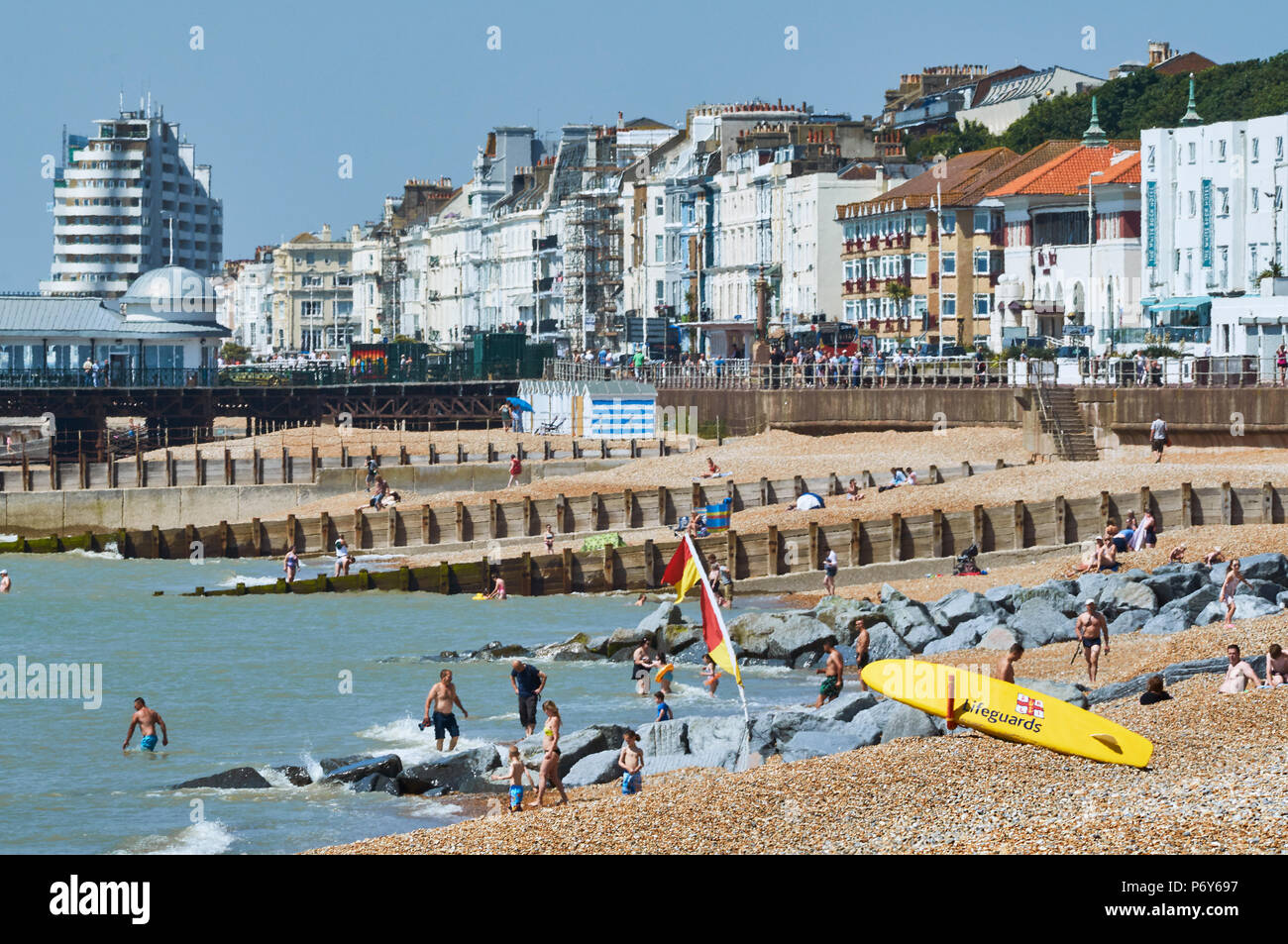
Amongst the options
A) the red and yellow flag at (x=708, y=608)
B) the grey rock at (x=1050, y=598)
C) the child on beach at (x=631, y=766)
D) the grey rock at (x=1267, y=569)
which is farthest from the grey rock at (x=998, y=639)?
the child on beach at (x=631, y=766)

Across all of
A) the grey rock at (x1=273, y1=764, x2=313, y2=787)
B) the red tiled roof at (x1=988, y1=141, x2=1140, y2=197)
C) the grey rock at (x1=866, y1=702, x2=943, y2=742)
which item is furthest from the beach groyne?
the grey rock at (x1=866, y1=702, x2=943, y2=742)

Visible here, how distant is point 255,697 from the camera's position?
106ft

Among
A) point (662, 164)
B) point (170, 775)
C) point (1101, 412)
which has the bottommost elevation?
point (170, 775)

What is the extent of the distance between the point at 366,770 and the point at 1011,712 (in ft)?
27.2

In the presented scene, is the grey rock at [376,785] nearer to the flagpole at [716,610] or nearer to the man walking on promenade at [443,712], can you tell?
the man walking on promenade at [443,712]

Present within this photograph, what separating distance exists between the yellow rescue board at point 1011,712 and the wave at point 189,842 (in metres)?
7.78

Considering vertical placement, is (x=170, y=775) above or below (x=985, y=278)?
below

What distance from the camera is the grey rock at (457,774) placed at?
24188 millimetres

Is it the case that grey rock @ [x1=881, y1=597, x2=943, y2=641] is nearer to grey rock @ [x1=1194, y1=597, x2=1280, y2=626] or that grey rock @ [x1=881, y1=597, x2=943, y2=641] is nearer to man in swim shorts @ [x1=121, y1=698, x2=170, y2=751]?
grey rock @ [x1=1194, y1=597, x2=1280, y2=626]

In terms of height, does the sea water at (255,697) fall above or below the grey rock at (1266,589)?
below

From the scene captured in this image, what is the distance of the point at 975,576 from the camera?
3897 centimetres
